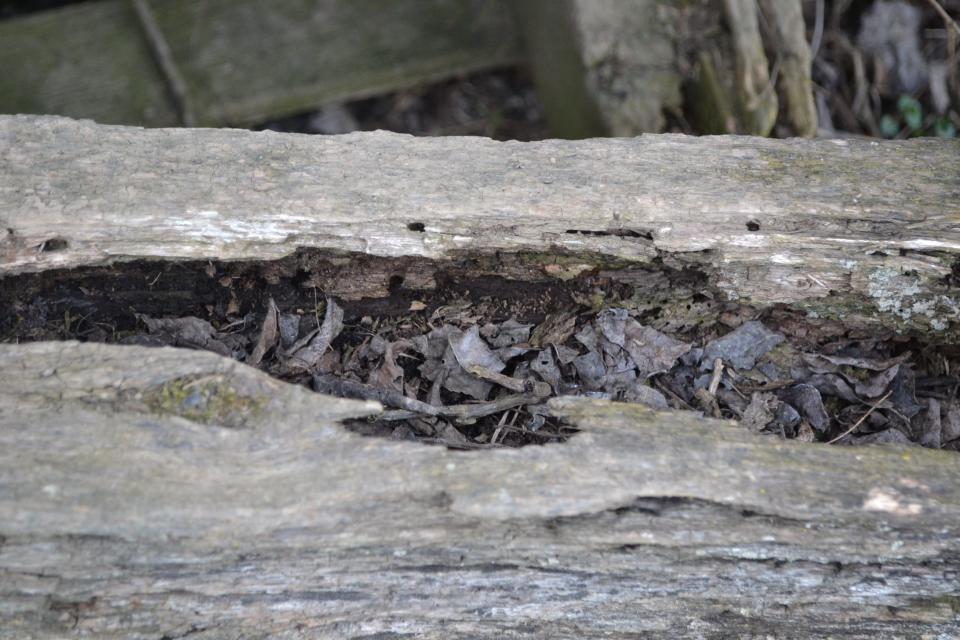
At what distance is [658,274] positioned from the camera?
217 cm

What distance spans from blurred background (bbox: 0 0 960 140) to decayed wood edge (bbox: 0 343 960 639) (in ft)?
5.92

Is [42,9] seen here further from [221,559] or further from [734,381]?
[734,381]

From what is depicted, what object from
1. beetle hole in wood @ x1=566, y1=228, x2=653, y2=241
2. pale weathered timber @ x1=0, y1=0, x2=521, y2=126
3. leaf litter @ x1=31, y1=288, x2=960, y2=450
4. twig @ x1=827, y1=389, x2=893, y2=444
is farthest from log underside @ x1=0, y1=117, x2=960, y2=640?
pale weathered timber @ x1=0, y1=0, x2=521, y2=126

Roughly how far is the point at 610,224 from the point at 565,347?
38cm

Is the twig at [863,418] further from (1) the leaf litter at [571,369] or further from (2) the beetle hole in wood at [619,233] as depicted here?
(2) the beetle hole in wood at [619,233]

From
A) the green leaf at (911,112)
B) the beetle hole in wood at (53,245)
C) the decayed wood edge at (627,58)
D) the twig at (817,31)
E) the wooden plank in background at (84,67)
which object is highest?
the wooden plank in background at (84,67)

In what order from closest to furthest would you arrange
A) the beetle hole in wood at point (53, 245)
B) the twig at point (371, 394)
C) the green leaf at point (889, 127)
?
the beetle hole in wood at point (53, 245)
the twig at point (371, 394)
the green leaf at point (889, 127)

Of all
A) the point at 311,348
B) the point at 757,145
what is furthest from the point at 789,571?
the point at 311,348

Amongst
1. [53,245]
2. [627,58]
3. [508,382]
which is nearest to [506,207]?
[508,382]

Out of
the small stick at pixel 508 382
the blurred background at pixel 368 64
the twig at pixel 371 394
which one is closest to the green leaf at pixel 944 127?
the blurred background at pixel 368 64

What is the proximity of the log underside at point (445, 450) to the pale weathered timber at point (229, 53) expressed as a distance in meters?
1.75

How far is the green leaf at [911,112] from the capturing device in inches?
134

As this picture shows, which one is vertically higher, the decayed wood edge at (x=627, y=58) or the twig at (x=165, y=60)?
the twig at (x=165, y=60)

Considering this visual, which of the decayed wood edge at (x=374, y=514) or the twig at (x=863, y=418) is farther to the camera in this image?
the twig at (x=863, y=418)
